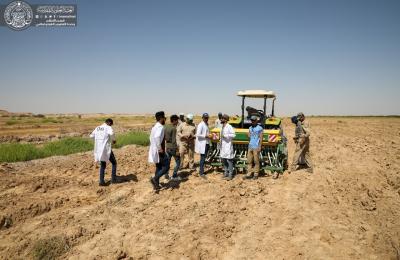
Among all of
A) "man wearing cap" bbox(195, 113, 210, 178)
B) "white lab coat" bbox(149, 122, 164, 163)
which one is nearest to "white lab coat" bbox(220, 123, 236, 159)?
"man wearing cap" bbox(195, 113, 210, 178)

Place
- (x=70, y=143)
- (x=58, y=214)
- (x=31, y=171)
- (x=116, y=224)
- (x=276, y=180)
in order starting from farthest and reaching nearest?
(x=70, y=143) < (x=31, y=171) < (x=276, y=180) < (x=58, y=214) < (x=116, y=224)

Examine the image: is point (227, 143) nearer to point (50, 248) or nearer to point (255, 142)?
point (255, 142)

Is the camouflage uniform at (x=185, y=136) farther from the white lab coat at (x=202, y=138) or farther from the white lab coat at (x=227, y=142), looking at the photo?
the white lab coat at (x=227, y=142)

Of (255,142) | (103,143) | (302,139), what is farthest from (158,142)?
(302,139)

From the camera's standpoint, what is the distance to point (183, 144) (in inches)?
355

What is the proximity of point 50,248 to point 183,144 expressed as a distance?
476cm

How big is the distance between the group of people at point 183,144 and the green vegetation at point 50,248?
253cm

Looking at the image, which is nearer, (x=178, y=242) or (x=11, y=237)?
(x=178, y=242)

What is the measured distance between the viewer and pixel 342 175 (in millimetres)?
8812

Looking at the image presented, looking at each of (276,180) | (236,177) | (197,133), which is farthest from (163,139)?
(276,180)

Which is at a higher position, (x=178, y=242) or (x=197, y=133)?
(x=197, y=133)

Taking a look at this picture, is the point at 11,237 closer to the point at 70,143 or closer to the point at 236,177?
the point at 236,177

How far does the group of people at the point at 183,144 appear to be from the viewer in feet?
23.1

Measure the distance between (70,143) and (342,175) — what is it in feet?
41.4
